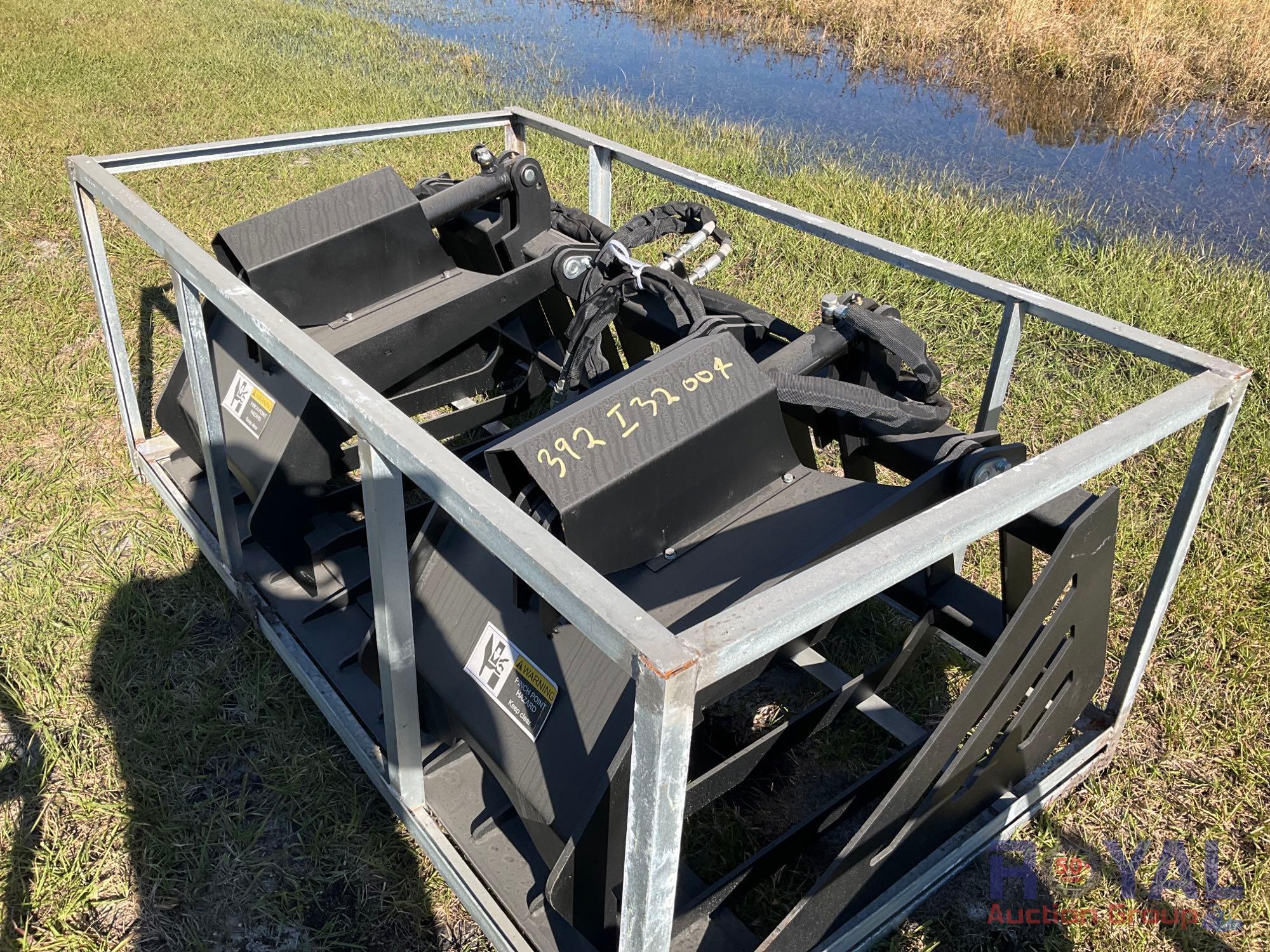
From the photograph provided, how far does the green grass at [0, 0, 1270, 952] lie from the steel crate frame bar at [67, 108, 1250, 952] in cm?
16

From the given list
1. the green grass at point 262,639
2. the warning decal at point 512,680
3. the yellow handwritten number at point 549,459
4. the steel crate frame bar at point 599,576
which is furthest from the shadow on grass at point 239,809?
the yellow handwritten number at point 549,459

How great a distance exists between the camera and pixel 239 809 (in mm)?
2164

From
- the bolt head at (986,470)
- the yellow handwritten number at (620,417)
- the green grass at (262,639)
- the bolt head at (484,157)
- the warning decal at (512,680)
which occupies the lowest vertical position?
the green grass at (262,639)

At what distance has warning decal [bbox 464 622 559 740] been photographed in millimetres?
1764

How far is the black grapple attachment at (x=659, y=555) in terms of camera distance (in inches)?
66.0

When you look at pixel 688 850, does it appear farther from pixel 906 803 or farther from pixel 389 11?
pixel 389 11

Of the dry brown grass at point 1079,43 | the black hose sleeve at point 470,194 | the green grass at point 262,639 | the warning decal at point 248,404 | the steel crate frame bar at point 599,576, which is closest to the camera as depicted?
the steel crate frame bar at point 599,576

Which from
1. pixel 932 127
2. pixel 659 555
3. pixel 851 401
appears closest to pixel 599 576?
pixel 659 555

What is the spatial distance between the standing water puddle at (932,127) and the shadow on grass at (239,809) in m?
5.24

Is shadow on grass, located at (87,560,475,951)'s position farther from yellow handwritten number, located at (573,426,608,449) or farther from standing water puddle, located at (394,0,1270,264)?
standing water puddle, located at (394,0,1270,264)

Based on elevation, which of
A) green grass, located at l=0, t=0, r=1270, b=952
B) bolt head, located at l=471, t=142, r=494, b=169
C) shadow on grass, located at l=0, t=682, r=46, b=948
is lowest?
shadow on grass, located at l=0, t=682, r=46, b=948

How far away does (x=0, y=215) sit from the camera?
5039 millimetres

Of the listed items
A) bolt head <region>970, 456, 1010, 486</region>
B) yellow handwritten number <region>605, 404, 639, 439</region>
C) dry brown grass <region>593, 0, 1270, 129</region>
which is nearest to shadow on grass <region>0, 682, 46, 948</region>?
yellow handwritten number <region>605, 404, 639, 439</region>

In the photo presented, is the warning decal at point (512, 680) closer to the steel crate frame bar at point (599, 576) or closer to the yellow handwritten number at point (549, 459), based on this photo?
the steel crate frame bar at point (599, 576)
